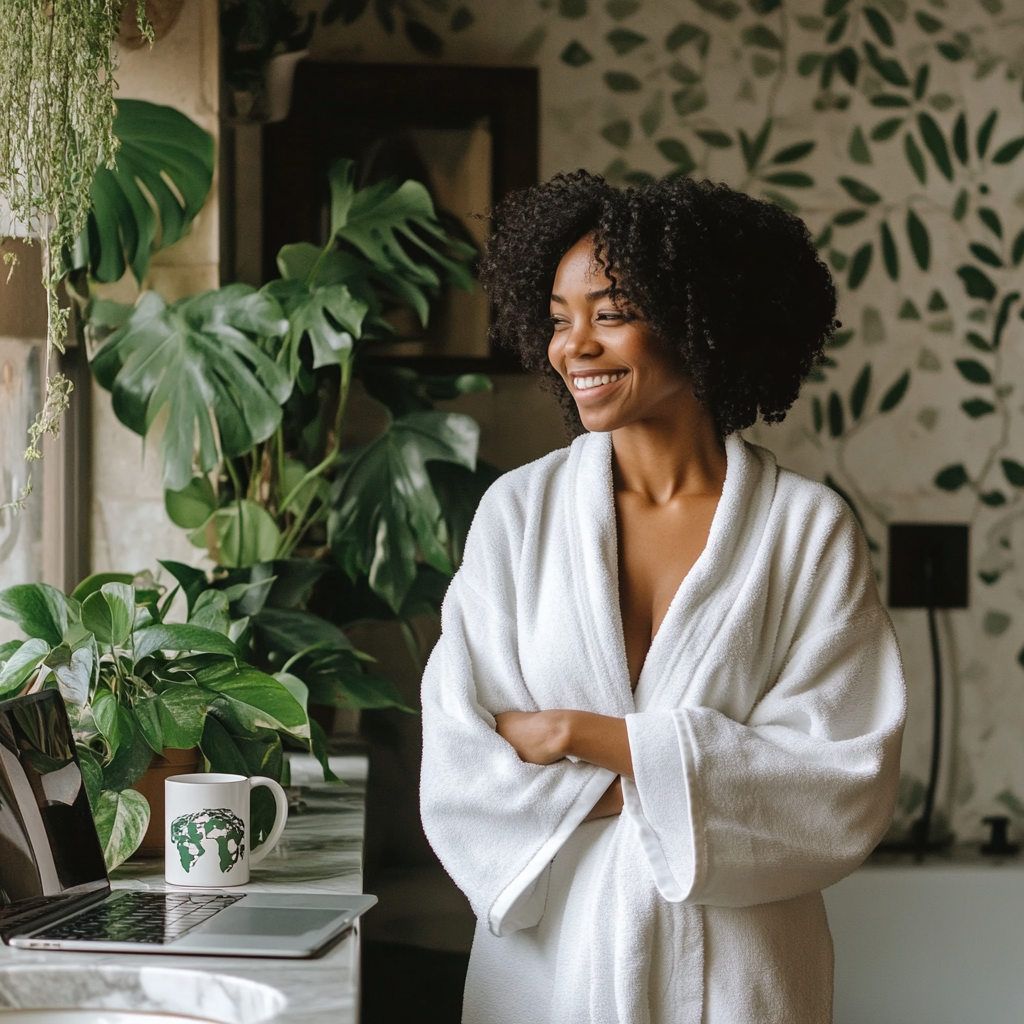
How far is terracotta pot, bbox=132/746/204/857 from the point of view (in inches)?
49.4

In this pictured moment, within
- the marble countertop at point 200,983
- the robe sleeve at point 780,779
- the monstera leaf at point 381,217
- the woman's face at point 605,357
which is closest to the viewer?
the marble countertop at point 200,983

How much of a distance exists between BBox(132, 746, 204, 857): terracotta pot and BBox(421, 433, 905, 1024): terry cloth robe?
28 centimetres

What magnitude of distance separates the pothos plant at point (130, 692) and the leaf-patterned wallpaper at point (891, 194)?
131 centimetres

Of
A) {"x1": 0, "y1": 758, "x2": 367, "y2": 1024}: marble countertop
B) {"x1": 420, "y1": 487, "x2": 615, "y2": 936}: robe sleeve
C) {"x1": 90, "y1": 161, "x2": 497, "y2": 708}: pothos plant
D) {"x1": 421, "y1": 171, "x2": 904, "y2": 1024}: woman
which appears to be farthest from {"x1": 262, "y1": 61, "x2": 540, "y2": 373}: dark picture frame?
{"x1": 0, "y1": 758, "x2": 367, "y2": 1024}: marble countertop

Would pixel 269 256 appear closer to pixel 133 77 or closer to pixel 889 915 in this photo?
pixel 133 77

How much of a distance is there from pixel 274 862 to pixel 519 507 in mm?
436

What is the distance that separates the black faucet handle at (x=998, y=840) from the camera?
2.23 m

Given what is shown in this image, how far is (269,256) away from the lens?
214 centimetres

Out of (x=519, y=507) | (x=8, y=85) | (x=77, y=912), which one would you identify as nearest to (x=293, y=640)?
(x=519, y=507)

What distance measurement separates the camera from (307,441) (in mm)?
1897

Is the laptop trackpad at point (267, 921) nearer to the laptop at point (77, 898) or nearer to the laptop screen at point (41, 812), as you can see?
the laptop at point (77, 898)

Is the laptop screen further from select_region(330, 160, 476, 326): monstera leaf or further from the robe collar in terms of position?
select_region(330, 160, 476, 326): monstera leaf

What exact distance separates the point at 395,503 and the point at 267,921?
2.78 feet

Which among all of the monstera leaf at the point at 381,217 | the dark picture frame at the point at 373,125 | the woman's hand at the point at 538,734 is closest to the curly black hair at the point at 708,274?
the woman's hand at the point at 538,734
